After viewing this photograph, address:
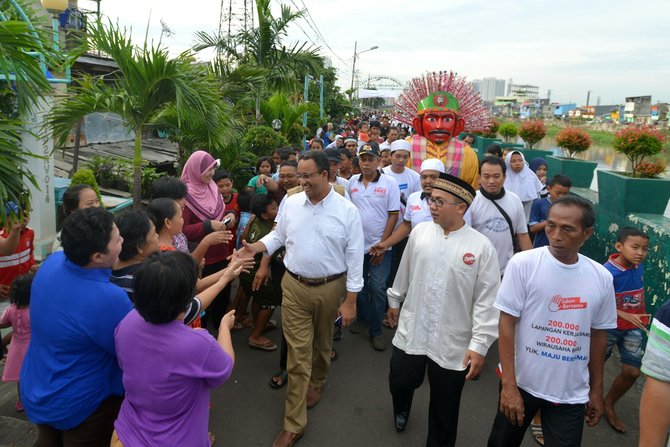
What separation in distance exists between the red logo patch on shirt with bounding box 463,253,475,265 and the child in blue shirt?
4.69ft

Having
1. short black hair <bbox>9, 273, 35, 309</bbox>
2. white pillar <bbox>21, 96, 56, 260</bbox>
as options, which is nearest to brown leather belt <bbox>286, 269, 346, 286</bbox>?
short black hair <bbox>9, 273, 35, 309</bbox>

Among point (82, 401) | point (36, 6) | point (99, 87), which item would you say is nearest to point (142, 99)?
point (99, 87)

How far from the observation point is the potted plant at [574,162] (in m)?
7.05

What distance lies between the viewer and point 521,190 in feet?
19.2

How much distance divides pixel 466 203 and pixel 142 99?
3.71 metres

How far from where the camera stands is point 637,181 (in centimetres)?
464

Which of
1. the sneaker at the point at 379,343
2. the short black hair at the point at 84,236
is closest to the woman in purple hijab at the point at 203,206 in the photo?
the sneaker at the point at 379,343

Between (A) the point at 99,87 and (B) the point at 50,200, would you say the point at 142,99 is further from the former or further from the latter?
(B) the point at 50,200

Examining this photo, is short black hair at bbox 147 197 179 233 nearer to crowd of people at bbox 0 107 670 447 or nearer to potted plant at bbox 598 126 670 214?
crowd of people at bbox 0 107 670 447

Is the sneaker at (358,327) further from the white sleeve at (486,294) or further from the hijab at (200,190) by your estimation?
the white sleeve at (486,294)

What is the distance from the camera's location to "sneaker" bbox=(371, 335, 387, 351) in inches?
168

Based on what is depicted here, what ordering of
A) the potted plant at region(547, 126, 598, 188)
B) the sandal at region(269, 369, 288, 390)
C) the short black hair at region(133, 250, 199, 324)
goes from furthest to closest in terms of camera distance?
the potted plant at region(547, 126, 598, 188), the sandal at region(269, 369, 288, 390), the short black hair at region(133, 250, 199, 324)

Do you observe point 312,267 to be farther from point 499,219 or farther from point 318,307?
point 499,219

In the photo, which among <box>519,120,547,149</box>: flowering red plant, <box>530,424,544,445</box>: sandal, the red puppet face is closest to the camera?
<box>530,424,544,445</box>: sandal
